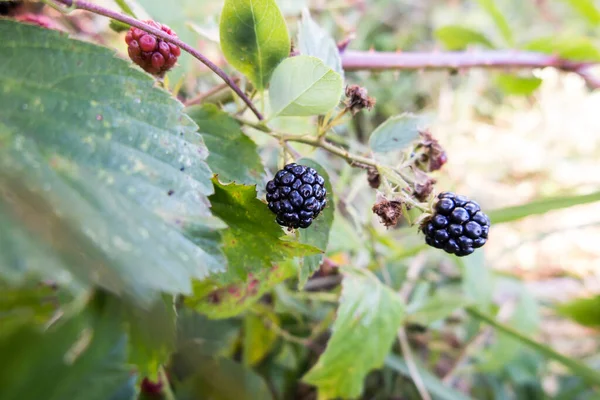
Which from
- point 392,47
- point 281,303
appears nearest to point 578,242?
point 392,47

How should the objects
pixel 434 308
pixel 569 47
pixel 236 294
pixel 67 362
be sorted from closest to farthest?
pixel 67 362, pixel 236 294, pixel 434 308, pixel 569 47

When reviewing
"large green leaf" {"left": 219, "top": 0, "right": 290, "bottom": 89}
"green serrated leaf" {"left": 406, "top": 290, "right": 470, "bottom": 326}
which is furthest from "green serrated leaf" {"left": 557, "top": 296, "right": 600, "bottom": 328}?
"large green leaf" {"left": 219, "top": 0, "right": 290, "bottom": 89}

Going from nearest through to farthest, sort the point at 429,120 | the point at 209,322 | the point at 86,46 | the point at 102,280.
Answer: the point at 102,280, the point at 86,46, the point at 429,120, the point at 209,322

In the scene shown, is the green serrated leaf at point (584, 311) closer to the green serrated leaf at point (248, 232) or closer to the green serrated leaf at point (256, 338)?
the green serrated leaf at point (256, 338)

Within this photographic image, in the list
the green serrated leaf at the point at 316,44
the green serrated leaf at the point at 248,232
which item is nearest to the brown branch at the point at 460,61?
the green serrated leaf at the point at 316,44

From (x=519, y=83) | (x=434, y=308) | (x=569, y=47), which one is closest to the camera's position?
(x=434, y=308)

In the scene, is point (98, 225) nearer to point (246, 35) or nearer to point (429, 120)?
point (246, 35)

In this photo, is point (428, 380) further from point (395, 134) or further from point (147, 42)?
point (147, 42)

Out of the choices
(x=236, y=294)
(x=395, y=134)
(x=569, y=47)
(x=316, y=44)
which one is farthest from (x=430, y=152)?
(x=569, y=47)
